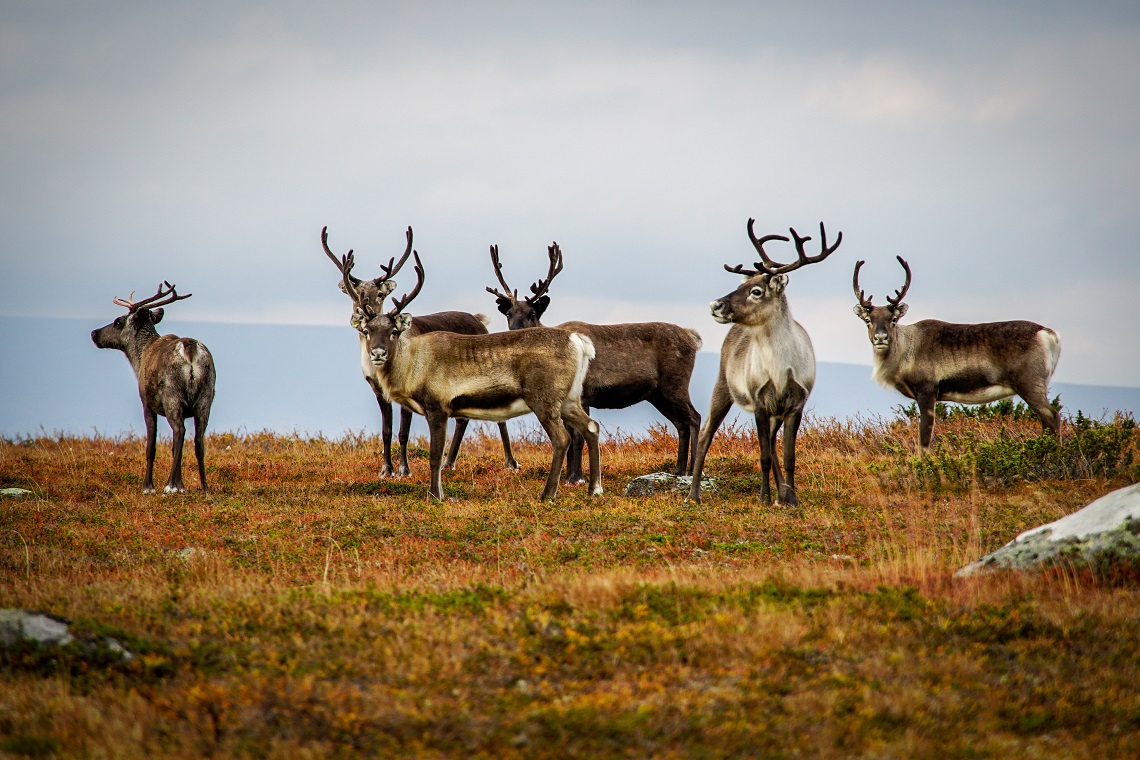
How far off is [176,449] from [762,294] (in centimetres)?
788

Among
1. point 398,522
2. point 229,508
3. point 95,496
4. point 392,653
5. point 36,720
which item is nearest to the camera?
point 36,720

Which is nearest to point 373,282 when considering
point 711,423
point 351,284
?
point 351,284

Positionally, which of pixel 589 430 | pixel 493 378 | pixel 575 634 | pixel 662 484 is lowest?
pixel 575 634

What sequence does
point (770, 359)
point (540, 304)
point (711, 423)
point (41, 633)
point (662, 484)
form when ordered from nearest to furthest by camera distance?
point (41, 633)
point (770, 359)
point (711, 423)
point (662, 484)
point (540, 304)

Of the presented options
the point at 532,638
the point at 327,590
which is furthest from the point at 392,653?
the point at 327,590

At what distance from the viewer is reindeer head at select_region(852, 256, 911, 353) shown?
15.1 m

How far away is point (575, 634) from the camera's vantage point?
6.04 meters

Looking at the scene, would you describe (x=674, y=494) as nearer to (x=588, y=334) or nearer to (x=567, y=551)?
(x=588, y=334)

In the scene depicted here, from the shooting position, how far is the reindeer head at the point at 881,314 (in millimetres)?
15094

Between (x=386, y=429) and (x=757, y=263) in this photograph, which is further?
(x=386, y=429)

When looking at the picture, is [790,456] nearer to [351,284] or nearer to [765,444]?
[765,444]

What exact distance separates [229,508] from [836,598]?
7774 mm

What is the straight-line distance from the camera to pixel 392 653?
5777 millimetres

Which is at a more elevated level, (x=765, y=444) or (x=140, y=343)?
(x=140, y=343)
